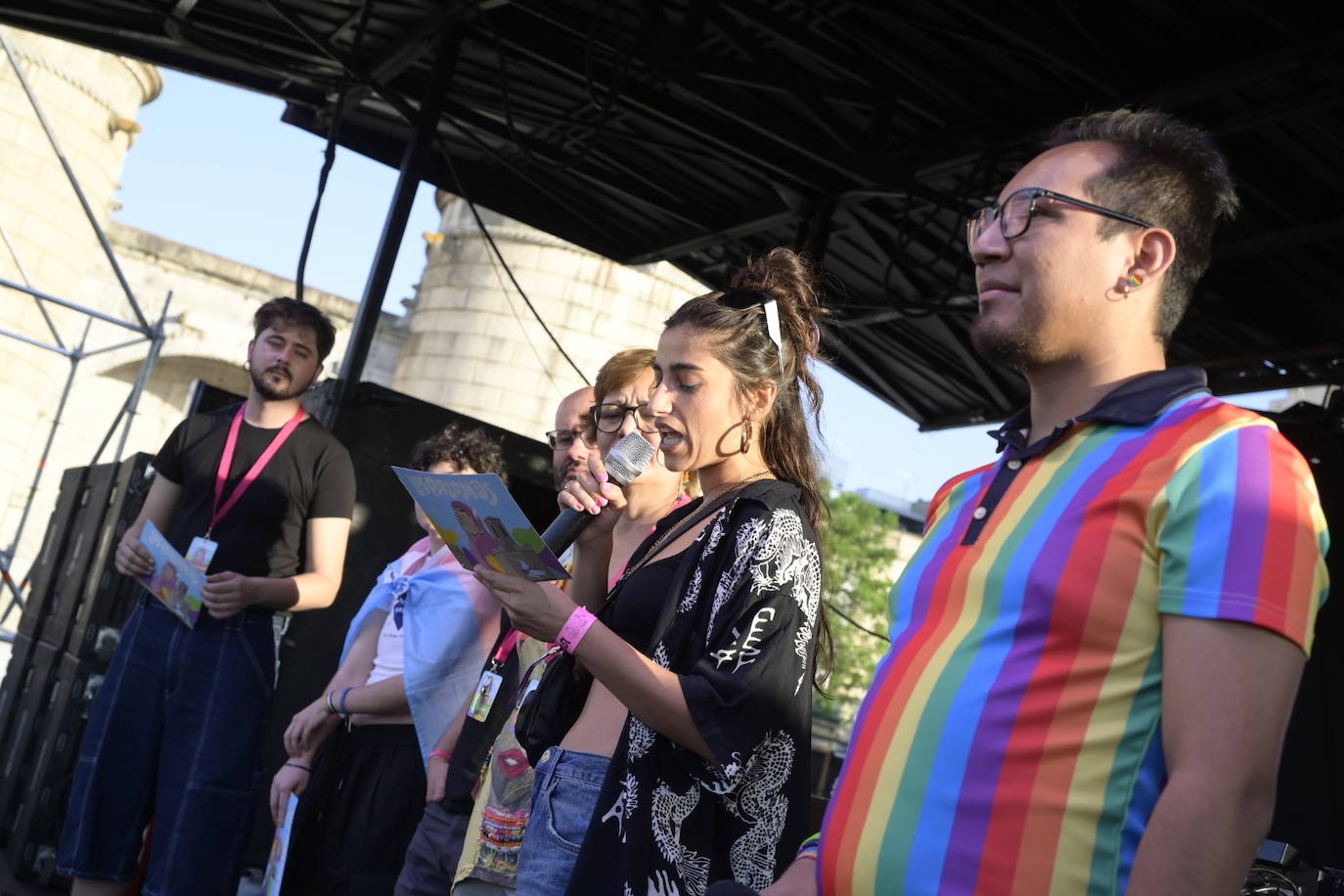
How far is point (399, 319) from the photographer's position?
842 inches

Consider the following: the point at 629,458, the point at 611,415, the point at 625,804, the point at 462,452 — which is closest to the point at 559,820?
the point at 625,804

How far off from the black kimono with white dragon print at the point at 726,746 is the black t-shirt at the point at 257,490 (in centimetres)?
243

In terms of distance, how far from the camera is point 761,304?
2582mm

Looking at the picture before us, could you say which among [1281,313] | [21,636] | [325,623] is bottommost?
[21,636]

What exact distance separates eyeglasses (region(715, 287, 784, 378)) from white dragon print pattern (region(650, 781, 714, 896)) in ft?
3.01

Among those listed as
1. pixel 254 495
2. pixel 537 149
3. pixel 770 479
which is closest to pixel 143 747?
pixel 254 495

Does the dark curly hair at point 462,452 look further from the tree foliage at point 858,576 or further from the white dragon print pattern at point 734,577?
the tree foliage at point 858,576

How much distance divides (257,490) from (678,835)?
265 cm

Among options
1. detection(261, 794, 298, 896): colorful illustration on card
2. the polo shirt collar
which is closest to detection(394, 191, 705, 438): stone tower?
detection(261, 794, 298, 896): colorful illustration on card

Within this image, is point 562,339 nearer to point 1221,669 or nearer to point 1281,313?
point 1281,313

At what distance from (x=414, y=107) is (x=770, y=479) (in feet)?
18.3

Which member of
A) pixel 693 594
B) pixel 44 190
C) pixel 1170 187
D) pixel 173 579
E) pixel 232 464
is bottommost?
pixel 173 579

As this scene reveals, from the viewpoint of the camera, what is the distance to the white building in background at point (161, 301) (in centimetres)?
1447

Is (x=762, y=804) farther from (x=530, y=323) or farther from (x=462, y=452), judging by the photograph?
(x=530, y=323)
